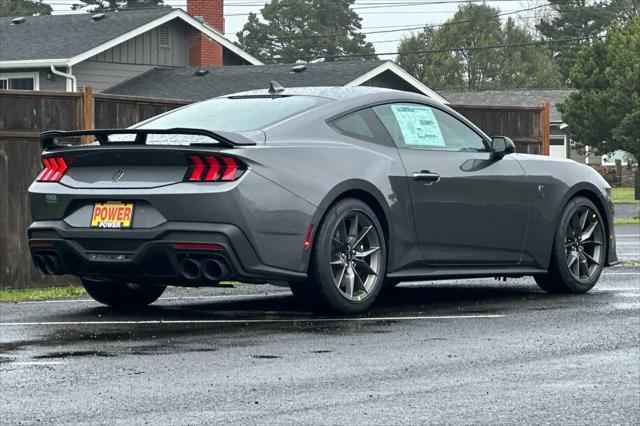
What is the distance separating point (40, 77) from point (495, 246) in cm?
2495

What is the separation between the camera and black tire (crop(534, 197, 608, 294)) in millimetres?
11242

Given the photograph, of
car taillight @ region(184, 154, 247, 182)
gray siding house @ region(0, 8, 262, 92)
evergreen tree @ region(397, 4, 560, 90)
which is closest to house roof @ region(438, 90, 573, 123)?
evergreen tree @ region(397, 4, 560, 90)

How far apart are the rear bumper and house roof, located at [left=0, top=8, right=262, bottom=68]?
2429 centimetres

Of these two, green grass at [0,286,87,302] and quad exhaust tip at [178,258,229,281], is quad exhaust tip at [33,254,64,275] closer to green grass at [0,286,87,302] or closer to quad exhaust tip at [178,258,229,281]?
quad exhaust tip at [178,258,229,281]

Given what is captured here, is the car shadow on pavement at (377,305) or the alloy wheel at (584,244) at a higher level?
the alloy wheel at (584,244)

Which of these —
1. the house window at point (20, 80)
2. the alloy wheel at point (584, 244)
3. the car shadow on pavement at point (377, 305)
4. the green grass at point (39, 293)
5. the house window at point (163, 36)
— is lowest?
the green grass at point (39, 293)

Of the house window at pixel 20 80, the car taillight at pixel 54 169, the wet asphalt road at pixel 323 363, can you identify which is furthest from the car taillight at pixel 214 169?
the house window at pixel 20 80

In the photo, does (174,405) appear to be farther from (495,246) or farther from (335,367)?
(495,246)

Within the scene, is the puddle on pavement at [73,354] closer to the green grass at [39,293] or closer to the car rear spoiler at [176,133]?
the car rear spoiler at [176,133]

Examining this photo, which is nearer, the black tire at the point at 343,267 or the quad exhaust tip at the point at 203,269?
the quad exhaust tip at the point at 203,269

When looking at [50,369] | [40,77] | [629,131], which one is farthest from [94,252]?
[629,131]

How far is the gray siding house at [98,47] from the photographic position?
33969mm

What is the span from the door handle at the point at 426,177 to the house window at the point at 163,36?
2756 centimetres

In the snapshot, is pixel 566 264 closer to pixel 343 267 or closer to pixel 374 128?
pixel 374 128
